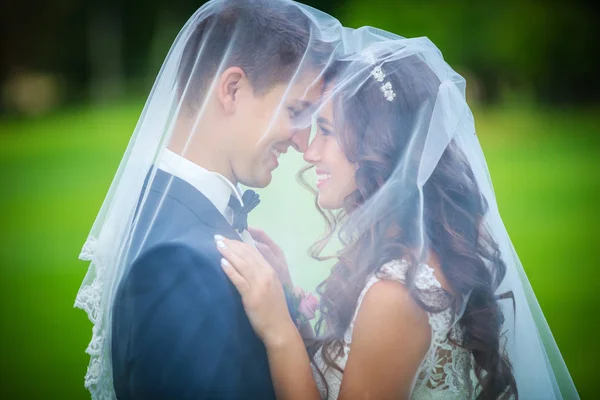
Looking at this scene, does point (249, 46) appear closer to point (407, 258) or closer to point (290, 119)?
point (290, 119)

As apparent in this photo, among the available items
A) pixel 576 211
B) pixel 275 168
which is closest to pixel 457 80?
pixel 275 168

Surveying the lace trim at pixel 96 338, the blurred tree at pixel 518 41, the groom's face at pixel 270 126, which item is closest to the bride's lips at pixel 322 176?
the groom's face at pixel 270 126

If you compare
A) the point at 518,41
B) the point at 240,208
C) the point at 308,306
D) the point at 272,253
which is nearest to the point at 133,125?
the point at 518,41

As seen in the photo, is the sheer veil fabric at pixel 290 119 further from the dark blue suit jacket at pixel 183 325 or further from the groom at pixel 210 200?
the dark blue suit jacket at pixel 183 325

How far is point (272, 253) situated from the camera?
2.62m

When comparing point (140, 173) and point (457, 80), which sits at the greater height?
point (457, 80)

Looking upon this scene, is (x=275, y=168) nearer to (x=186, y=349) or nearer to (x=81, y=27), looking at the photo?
(x=186, y=349)

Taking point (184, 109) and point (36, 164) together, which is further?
point (36, 164)

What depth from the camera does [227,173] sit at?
2.37m

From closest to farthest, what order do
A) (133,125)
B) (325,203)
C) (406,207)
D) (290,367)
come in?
(290,367), (406,207), (325,203), (133,125)

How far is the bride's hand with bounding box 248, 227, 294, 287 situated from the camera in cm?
255

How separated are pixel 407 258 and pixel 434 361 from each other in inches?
13.1

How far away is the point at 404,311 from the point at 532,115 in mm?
18665

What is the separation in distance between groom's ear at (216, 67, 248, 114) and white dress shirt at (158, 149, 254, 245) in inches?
8.8
